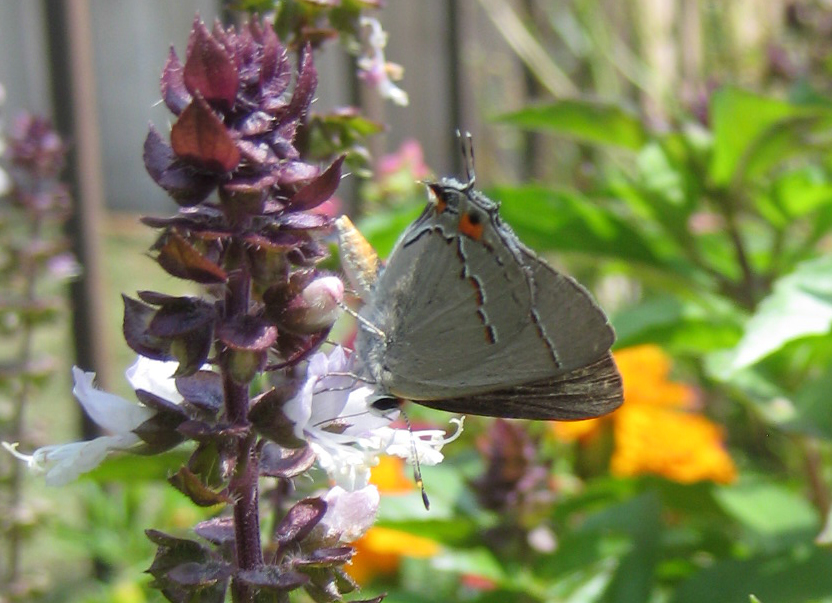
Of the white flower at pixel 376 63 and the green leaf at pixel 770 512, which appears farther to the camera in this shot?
the green leaf at pixel 770 512

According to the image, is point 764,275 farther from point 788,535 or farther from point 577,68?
point 577,68

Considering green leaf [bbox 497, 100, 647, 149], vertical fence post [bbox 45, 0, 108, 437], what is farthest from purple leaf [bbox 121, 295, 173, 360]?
vertical fence post [bbox 45, 0, 108, 437]

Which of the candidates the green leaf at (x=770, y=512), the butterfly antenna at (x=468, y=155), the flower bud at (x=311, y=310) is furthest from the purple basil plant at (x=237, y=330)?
the green leaf at (x=770, y=512)

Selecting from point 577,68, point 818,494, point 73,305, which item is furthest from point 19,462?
point 577,68

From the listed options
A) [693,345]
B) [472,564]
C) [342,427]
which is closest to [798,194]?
[693,345]

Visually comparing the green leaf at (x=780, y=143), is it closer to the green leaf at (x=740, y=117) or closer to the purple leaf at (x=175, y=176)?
the green leaf at (x=740, y=117)

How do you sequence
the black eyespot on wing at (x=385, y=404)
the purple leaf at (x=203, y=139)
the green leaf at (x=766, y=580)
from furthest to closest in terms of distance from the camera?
the green leaf at (x=766, y=580), the black eyespot on wing at (x=385, y=404), the purple leaf at (x=203, y=139)
